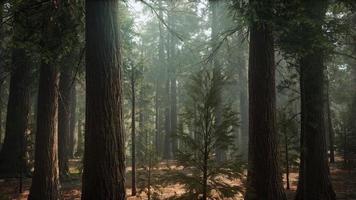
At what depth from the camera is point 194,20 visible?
2814cm

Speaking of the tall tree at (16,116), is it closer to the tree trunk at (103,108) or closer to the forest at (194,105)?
the forest at (194,105)

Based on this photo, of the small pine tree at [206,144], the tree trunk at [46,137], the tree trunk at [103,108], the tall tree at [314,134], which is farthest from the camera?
the tall tree at [314,134]

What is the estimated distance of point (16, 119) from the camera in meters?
15.6

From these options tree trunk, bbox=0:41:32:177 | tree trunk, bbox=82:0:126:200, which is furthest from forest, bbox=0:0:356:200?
tree trunk, bbox=0:41:32:177

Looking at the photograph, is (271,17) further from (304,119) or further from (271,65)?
(304,119)

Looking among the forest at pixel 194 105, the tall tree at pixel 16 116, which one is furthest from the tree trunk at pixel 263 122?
the tall tree at pixel 16 116

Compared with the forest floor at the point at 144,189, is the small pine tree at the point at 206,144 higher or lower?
higher

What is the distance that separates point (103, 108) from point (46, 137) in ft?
16.3

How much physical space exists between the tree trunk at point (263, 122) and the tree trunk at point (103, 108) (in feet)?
11.0

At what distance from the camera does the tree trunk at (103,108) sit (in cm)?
575

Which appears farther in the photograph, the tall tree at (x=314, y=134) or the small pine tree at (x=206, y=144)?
the tall tree at (x=314, y=134)

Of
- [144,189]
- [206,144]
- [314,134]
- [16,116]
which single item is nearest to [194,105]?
[206,144]

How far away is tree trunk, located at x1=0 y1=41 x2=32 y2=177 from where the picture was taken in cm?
1509

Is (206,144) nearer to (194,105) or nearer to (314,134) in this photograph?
(194,105)
